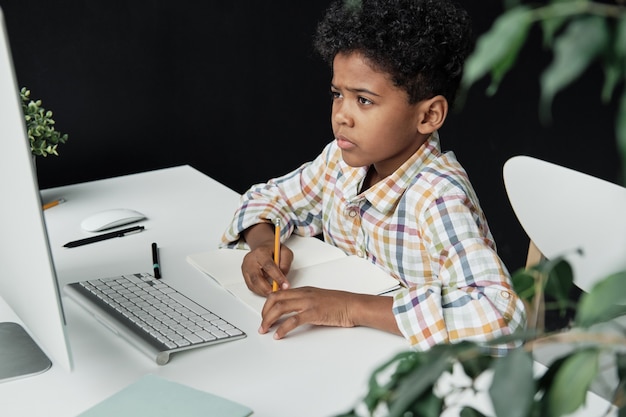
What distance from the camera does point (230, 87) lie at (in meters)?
2.78

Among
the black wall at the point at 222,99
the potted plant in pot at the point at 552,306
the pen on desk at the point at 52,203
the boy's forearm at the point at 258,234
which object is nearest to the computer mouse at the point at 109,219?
the pen on desk at the point at 52,203

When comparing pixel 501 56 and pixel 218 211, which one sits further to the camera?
pixel 218 211

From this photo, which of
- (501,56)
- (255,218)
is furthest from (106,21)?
(501,56)

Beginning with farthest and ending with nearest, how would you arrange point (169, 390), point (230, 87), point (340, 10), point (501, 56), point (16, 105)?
point (230, 87)
point (340, 10)
point (169, 390)
point (16, 105)
point (501, 56)

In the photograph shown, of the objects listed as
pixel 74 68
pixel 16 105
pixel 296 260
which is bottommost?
pixel 296 260

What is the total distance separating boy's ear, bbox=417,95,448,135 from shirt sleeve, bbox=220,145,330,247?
0.28 meters

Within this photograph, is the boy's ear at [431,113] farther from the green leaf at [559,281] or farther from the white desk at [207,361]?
the green leaf at [559,281]

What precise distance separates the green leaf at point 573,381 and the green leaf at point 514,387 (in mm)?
14

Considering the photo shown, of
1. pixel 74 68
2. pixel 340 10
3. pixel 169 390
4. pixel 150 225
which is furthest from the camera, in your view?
pixel 74 68

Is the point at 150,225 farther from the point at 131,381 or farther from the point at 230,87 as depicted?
the point at 230,87

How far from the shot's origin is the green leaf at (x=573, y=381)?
356 millimetres

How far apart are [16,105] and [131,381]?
433mm

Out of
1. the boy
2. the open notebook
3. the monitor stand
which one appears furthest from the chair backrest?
the monitor stand

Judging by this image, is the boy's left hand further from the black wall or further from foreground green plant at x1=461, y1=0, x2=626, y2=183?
the black wall
